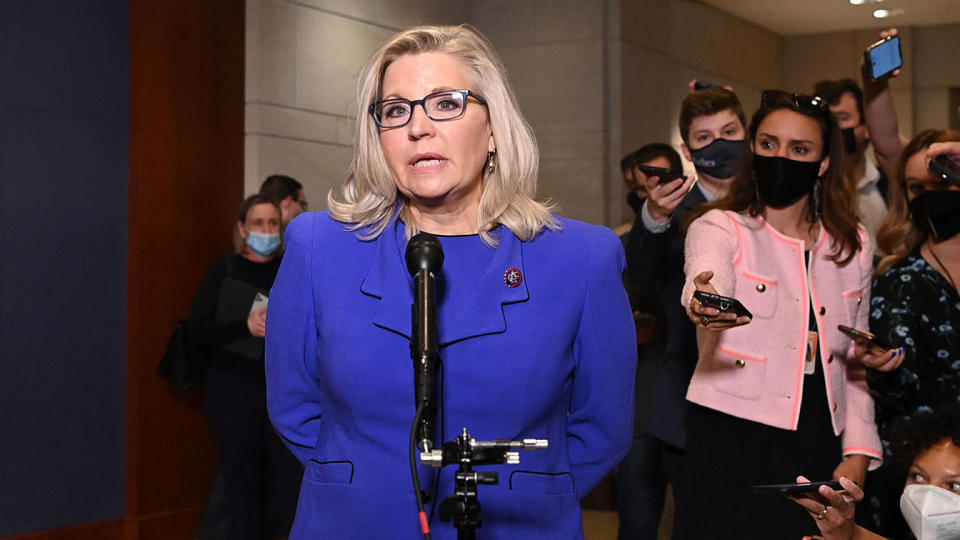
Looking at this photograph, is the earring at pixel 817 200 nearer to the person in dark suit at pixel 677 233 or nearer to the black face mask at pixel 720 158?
the person in dark suit at pixel 677 233

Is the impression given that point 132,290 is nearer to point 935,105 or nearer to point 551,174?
point 551,174

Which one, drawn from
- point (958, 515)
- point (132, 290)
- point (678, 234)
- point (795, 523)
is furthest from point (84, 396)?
point (958, 515)

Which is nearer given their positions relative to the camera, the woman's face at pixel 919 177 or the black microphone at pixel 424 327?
the black microphone at pixel 424 327

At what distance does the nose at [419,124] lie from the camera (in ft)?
7.57

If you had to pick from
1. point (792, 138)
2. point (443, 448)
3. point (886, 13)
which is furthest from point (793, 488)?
point (886, 13)

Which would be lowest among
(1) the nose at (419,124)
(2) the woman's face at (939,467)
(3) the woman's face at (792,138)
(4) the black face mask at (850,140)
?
(2) the woman's face at (939,467)

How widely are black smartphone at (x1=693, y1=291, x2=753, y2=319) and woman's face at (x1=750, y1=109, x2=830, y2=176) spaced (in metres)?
0.75

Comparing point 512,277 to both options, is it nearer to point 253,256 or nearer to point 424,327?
point 424,327

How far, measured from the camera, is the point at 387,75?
7.91 feet

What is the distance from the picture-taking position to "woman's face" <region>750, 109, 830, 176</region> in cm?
350

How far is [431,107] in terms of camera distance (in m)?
2.35

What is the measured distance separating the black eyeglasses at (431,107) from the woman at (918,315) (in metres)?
1.78

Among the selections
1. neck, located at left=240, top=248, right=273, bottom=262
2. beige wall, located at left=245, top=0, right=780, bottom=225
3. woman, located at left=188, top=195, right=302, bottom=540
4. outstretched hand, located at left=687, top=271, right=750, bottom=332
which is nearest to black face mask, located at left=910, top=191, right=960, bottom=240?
outstretched hand, located at left=687, top=271, right=750, bottom=332

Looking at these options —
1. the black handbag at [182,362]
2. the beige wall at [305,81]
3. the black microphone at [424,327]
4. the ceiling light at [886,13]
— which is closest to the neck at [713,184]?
the black microphone at [424,327]
